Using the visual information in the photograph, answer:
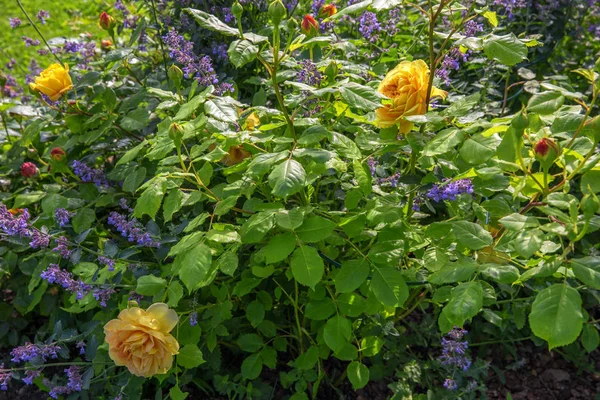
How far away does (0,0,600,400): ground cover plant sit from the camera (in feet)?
4.40

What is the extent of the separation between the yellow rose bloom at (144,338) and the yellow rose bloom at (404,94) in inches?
28.4

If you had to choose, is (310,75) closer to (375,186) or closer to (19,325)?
(375,186)

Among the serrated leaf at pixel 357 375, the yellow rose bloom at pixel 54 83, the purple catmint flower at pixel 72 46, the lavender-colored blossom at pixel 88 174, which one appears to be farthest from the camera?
the purple catmint flower at pixel 72 46

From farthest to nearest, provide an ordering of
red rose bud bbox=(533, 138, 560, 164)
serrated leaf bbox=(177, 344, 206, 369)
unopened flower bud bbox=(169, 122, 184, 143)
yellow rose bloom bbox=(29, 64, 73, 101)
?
yellow rose bloom bbox=(29, 64, 73, 101) < serrated leaf bbox=(177, 344, 206, 369) < unopened flower bud bbox=(169, 122, 184, 143) < red rose bud bbox=(533, 138, 560, 164)

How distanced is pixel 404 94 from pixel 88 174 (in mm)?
1247

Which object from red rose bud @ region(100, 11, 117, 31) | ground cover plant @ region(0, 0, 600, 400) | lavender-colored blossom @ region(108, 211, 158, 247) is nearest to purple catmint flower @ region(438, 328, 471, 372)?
ground cover plant @ region(0, 0, 600, 400)

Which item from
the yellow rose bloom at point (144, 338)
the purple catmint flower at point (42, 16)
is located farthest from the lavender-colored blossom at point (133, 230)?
the purple catmint flower at point (42, 16)

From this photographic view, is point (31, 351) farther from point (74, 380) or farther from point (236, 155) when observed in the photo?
point (236, 155)

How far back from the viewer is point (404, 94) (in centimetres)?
141

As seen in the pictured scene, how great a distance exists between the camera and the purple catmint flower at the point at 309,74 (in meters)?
1.67

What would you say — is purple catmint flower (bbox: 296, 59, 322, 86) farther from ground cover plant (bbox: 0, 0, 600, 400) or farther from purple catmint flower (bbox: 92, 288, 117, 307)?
purple catmint flower (bbox: 92, 288, 117, 307)

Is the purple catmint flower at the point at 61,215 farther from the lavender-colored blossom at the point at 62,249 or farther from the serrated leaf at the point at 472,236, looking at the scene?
the serrated leaf at the point at 472,236

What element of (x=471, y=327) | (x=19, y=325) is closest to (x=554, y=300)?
(x=471, y=327)

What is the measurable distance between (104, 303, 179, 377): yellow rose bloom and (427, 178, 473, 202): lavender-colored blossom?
71cm
